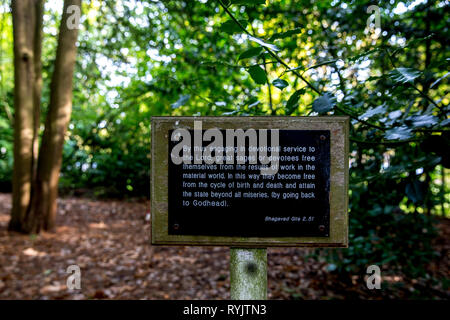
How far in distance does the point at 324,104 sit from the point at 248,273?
884 mm

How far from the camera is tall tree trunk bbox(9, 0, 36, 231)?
473 centimetres

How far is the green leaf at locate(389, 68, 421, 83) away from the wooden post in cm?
97

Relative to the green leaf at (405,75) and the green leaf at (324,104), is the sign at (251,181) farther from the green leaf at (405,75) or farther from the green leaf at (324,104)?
the green leaf at (405,75)

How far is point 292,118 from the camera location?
1639 millimetres

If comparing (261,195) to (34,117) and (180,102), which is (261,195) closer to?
(180,102)

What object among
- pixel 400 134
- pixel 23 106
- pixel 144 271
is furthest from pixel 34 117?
pixel 400 134

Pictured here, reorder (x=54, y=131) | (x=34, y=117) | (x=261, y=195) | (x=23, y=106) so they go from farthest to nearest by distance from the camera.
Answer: (x=34, y=117) → (x=54, y=131) → (x=23, y=106) → (x=261, y=195)

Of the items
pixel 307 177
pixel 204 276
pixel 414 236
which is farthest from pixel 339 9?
pixel 204 276

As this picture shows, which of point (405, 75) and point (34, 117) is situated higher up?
point (34, 117)

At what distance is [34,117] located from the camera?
523 centimetres

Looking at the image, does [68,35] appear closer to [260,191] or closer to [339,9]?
[339,9]

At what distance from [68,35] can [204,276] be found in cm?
379
